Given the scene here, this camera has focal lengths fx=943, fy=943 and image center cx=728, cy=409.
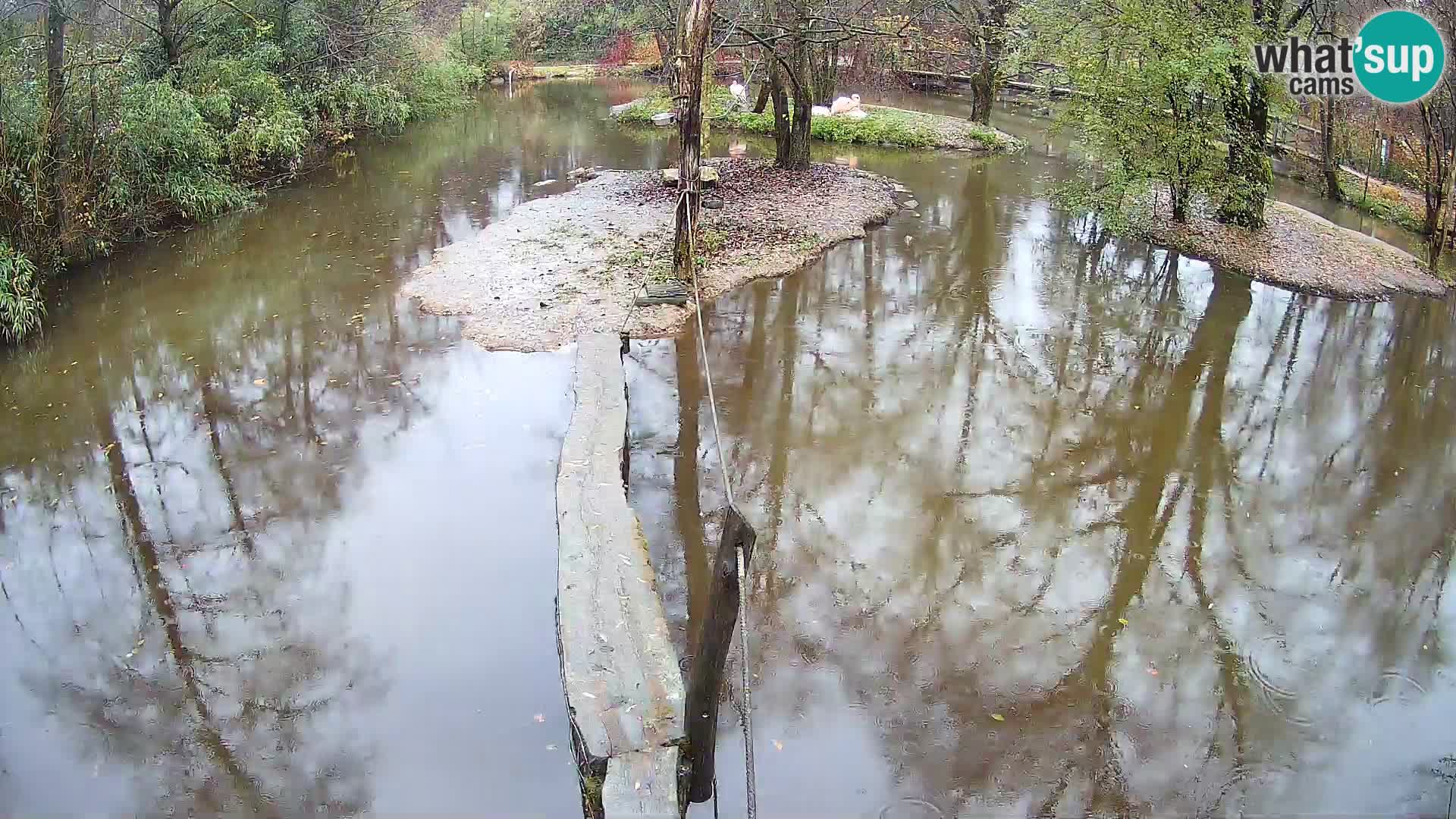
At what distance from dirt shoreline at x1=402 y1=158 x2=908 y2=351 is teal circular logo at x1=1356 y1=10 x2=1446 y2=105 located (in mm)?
6025

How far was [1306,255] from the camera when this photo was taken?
35.6 feet

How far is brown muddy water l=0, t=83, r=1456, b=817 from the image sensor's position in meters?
4.12

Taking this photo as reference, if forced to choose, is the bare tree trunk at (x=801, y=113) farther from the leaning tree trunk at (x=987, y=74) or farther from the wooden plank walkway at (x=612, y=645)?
the wooden plank walkway at (x=612, y=645)

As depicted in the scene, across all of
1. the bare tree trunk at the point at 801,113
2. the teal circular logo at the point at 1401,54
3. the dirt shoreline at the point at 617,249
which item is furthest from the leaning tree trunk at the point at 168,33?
the teal circular logo at the point at 1401,54

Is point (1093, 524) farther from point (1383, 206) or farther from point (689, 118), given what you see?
point (1383, 206)

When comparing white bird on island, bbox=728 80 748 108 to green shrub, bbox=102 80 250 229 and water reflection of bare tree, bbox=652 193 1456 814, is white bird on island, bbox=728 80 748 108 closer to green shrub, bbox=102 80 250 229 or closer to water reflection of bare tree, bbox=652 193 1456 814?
green shrub, bbox=102 80 250 229

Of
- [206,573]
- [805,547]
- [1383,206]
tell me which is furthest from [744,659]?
[1383,206]

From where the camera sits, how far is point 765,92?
1908 cm

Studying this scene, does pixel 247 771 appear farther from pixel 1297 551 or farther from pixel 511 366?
pixel 1297 551

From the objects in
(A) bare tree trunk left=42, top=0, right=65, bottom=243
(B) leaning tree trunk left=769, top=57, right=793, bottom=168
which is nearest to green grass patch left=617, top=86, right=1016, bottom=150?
(B) leaning tree trunk left=769, top=57, right=793, bottom=168

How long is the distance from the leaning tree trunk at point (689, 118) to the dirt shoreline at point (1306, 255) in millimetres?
6214

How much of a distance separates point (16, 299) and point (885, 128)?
14.7 meters

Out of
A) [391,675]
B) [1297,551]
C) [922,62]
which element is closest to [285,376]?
[391,675]

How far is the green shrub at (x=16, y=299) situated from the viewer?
27.2ft
